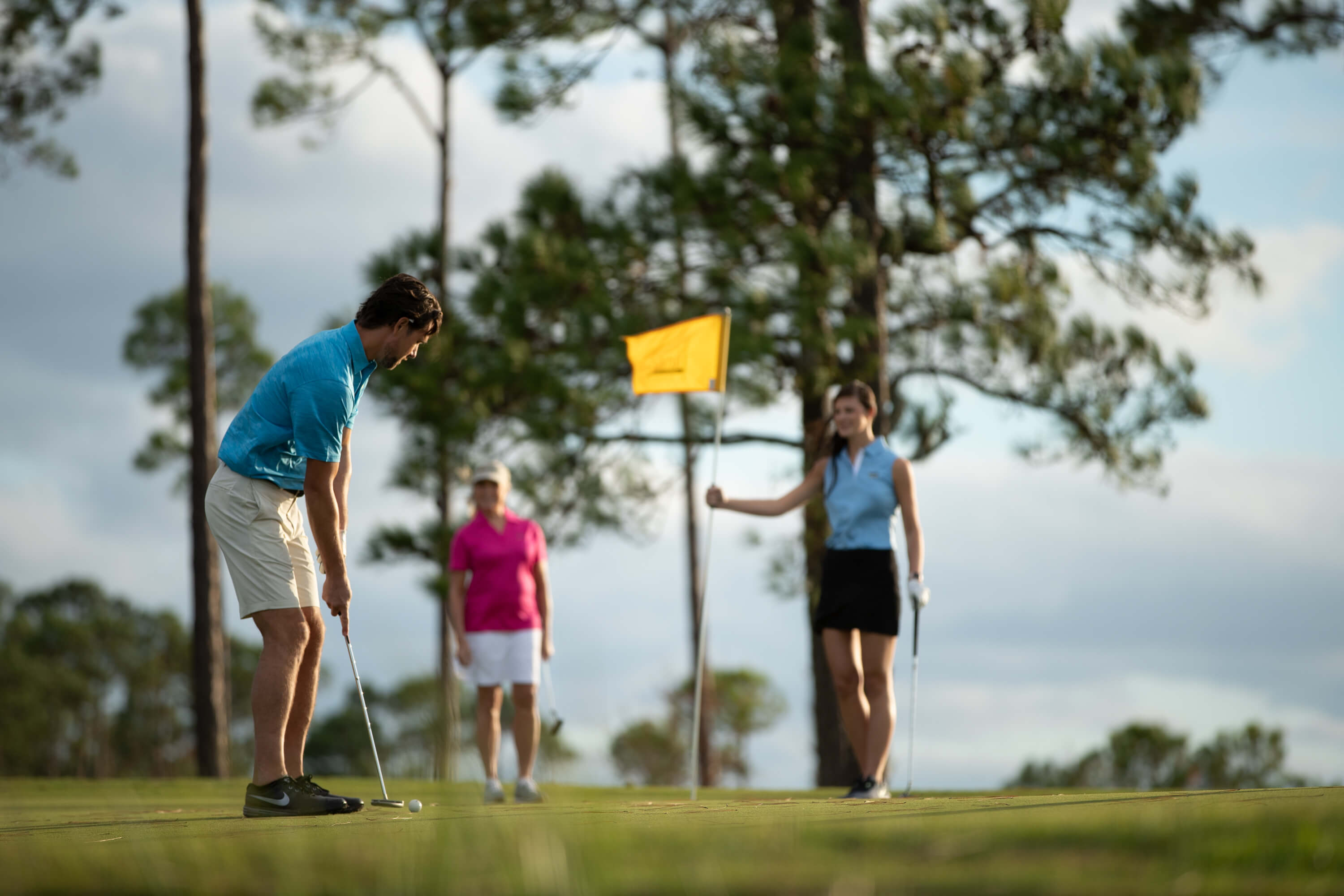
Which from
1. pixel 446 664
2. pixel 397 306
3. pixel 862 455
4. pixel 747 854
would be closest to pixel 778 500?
pixel 862 455

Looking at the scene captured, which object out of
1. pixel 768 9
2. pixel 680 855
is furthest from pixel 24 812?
pixel 768 9

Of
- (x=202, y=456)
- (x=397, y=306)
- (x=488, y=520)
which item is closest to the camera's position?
(x=397, y=306)

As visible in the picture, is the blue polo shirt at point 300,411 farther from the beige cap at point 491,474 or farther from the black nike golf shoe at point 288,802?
the beige cap at point 491,474

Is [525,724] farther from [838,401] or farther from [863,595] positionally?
[838,401]

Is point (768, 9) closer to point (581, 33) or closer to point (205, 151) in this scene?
point (581, 33)

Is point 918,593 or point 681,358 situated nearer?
point 918,593

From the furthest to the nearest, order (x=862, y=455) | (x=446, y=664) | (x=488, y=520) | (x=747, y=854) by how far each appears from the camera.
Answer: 1. (x=446, y=664)
2. (x=488, y=520)
3. (x=862, y=455)
4. (x=747, y=854)

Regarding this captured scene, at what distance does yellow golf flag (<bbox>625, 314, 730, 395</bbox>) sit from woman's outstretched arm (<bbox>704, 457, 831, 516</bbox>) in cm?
85

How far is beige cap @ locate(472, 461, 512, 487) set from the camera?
6.95m

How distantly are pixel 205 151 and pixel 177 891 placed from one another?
13.2m

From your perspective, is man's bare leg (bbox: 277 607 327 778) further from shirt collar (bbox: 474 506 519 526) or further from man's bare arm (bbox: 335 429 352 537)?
shirt collar (bbox: 474 506 519 526)

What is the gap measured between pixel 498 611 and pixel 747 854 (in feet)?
14.1

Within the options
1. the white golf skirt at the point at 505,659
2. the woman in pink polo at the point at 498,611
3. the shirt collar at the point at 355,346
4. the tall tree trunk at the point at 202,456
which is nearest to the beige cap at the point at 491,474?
the woman in pink polo at the point at 498,611

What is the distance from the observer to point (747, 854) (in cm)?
266
